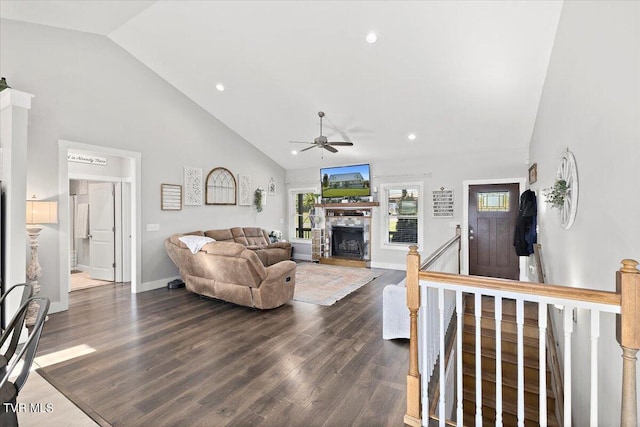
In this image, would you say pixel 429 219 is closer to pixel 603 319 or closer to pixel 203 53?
pixel 603 319

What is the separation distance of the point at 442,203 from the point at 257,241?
4358mm

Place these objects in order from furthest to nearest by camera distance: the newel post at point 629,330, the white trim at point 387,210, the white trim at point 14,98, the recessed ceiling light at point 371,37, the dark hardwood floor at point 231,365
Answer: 1. the white trim at point 387,210
2. the recessed ceiling light at point 371,37
3. the white trim at point 14,98
4. the dark hardwood floor at point 231,365
5. the newel post at point 629,330

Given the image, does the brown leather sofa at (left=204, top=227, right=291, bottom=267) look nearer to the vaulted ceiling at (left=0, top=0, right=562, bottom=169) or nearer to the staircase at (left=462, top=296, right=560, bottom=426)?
the vaulted ceiling at (left=0, top=0, right=562, bottom=169)

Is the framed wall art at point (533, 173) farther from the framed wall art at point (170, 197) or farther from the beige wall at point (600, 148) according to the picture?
the framed wall art at point (170, 197)

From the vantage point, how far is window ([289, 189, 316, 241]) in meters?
8.72

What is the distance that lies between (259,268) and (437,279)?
2540mm

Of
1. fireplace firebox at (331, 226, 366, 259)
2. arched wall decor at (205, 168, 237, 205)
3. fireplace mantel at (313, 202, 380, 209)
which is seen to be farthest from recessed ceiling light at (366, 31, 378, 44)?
fireplace firebox at (331, 226, 366, 259)

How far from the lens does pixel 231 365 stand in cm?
268

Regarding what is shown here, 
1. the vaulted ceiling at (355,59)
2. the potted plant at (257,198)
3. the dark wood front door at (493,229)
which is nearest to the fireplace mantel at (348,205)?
the potted plant at (257,198)

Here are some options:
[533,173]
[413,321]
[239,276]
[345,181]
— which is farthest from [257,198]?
[413,321]

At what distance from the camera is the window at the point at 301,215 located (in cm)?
872

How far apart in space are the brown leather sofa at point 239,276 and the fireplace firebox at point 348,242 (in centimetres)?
363

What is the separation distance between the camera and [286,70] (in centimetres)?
468

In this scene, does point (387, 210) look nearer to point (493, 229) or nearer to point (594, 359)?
point (493, 229)
